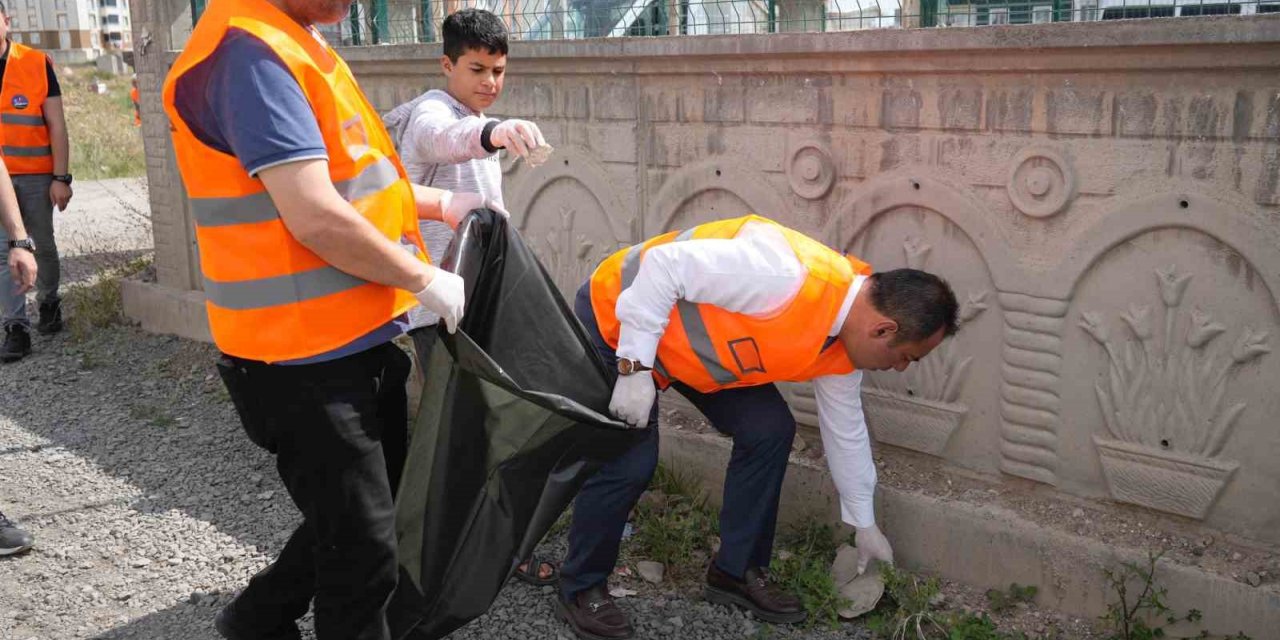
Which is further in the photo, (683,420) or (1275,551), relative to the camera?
(683,420)

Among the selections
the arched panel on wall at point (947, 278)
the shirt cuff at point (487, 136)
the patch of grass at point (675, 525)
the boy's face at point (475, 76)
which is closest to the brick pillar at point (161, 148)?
the boy's face at point (475, 76)

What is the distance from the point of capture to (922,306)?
2893 millimetres

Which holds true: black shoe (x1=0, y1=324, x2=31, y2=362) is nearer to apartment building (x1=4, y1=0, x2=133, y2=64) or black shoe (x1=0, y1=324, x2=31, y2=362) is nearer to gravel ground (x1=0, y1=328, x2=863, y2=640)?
gravel ground (x1=0, y1=328, x2=863, y2=640)

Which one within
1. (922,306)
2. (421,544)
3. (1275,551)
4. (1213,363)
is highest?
(922,306)

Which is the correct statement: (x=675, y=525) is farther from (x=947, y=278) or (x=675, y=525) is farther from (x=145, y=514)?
(x=145, y=514)

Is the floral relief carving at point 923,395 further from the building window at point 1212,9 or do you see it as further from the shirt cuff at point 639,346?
the shirt cuff at point 639,346

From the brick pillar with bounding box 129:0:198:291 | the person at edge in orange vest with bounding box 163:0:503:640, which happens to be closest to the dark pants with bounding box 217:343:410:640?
the person at edge in orange vest with bounding box 163:0:503:640

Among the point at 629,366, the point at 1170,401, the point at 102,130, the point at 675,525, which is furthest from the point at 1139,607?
the point at 102,130

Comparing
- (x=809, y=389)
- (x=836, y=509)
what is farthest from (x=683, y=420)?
(x=836, y=509)

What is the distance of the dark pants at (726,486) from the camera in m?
3.11

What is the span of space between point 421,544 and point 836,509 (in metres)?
1.56

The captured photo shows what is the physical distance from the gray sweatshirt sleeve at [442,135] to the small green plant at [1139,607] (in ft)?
6.86

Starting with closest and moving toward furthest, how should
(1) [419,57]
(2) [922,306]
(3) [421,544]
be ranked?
(3) [421,544], (2) [922,306], (1) [419,57]

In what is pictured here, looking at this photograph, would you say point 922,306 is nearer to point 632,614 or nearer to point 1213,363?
point 1213,363
